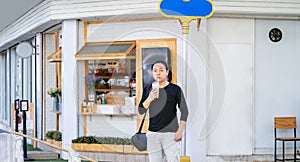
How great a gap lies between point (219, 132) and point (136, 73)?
1972 mm

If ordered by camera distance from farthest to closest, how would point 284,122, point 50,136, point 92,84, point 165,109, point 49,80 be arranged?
1. point 49,80
2. point 50,136
3. point 92,84
4. point 284,122
5. point 165,109

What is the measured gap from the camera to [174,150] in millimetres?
7750

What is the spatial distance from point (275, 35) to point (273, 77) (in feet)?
2.61

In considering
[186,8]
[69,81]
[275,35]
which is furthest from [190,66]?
[186,8]

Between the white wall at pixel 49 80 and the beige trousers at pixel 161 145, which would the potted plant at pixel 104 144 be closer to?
the white wall at pixel 49 80

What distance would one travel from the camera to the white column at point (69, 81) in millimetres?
13461

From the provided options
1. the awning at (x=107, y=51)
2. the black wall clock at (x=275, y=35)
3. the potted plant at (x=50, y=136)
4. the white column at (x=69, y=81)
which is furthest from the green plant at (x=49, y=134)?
the black wall clock at (x=275, y=35)

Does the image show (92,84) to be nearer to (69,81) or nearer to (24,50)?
(69,81)

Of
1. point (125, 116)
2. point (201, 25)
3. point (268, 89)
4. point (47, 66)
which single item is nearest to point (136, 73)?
point (125, 116)

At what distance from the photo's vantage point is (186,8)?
28.0ft

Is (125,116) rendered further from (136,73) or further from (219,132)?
(219,132)

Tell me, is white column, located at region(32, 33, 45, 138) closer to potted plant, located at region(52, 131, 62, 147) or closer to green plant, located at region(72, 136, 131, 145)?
potted plant, located at region(52, 131, 62, 147)

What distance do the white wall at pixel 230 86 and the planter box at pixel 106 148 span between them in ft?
4.74

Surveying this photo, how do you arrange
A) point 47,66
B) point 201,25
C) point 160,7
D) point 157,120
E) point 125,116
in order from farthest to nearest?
point 47,66
point 125,116
point 201,25
point 160,7
point 157,120
